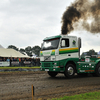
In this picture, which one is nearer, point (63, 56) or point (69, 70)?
point (63, 56)

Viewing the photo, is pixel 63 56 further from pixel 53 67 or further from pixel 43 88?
pixel 43 88

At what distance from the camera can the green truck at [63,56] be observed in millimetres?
11852

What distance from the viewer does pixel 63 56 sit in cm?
1200

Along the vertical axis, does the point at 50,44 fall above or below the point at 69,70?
above

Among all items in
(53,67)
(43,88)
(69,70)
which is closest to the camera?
(43,88)

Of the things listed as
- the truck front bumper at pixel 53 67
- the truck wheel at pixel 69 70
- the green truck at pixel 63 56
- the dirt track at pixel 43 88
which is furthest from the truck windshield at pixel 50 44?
the dirt track at pixel 43 88

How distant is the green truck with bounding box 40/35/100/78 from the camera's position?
11852 millimetres

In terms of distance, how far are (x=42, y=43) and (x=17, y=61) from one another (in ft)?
48.4

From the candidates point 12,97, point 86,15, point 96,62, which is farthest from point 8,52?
point 12,97

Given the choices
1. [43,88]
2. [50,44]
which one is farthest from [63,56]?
[43,88]

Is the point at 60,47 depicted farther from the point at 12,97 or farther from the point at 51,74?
the point at 12,97

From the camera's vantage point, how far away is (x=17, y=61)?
2686 cm

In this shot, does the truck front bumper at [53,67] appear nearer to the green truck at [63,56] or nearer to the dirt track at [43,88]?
the green truck at [63,56]

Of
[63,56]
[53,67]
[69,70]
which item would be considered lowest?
[69,70]
